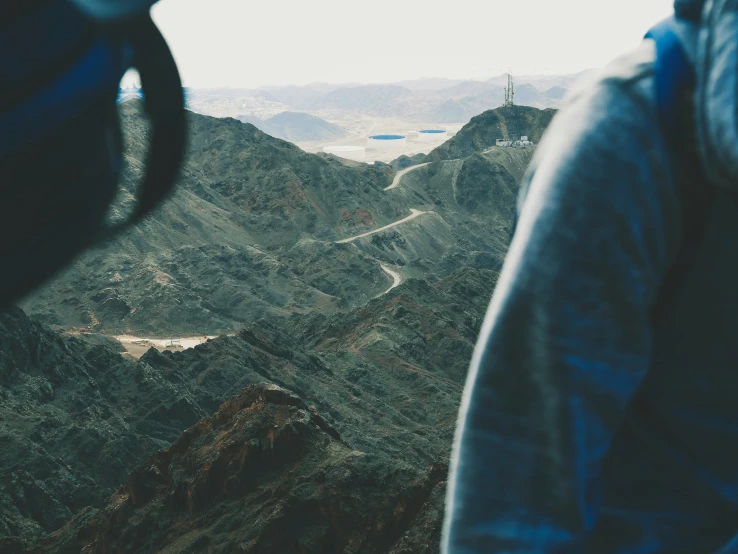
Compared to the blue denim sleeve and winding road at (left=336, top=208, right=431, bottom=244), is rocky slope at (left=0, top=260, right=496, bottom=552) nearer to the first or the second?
the blue denim sleeve

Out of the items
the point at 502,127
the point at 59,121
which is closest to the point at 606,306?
the point at 59,121

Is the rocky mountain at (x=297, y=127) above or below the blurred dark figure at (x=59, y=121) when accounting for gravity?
below

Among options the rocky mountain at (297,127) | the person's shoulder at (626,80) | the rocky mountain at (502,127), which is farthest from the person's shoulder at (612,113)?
the rocky mountain at (297,127)

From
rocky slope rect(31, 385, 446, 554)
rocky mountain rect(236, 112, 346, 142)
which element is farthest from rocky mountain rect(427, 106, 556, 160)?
rocky mountain rect(236, 112, 346, 142)

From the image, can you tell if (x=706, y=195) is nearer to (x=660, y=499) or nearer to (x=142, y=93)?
(x=660, y=499)

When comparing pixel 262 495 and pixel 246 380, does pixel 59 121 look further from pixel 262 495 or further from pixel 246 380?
pixel 246 380

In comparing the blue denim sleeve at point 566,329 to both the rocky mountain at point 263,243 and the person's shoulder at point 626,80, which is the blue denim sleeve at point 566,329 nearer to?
the person's shoulder at point 626,80
